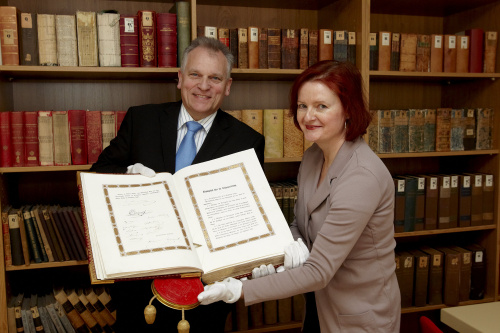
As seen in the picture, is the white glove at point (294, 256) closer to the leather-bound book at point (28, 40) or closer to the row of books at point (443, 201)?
the row of books at point (443, 201)

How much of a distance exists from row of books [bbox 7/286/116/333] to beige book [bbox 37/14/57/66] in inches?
45.4

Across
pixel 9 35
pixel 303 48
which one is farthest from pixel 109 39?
pixel 303 48

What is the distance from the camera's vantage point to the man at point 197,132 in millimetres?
1762

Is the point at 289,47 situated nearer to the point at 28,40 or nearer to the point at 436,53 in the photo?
the point at 436,53

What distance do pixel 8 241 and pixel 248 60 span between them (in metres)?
1.47

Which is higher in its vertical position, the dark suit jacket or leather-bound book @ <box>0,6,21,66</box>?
leather-bound book @ <box>0,6,21,66</box>

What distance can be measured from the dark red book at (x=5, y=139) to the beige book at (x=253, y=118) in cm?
113

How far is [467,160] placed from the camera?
2.90 m

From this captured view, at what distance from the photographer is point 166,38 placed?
7.12ft

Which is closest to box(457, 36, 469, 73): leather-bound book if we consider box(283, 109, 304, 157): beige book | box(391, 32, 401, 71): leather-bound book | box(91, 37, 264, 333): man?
box(391, 32, 401, 71): leather-bound book

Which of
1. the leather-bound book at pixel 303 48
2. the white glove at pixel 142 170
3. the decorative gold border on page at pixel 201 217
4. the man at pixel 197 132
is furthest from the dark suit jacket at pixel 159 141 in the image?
the leather-bound book at pixel 303 48

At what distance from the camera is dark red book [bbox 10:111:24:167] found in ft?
6.82

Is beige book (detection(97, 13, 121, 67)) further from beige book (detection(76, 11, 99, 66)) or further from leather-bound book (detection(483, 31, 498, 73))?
leather-bound book (detection(483, 31, 498, 73))

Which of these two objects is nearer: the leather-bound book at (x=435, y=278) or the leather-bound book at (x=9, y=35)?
the leather-bound book at (x=9, y=35)
